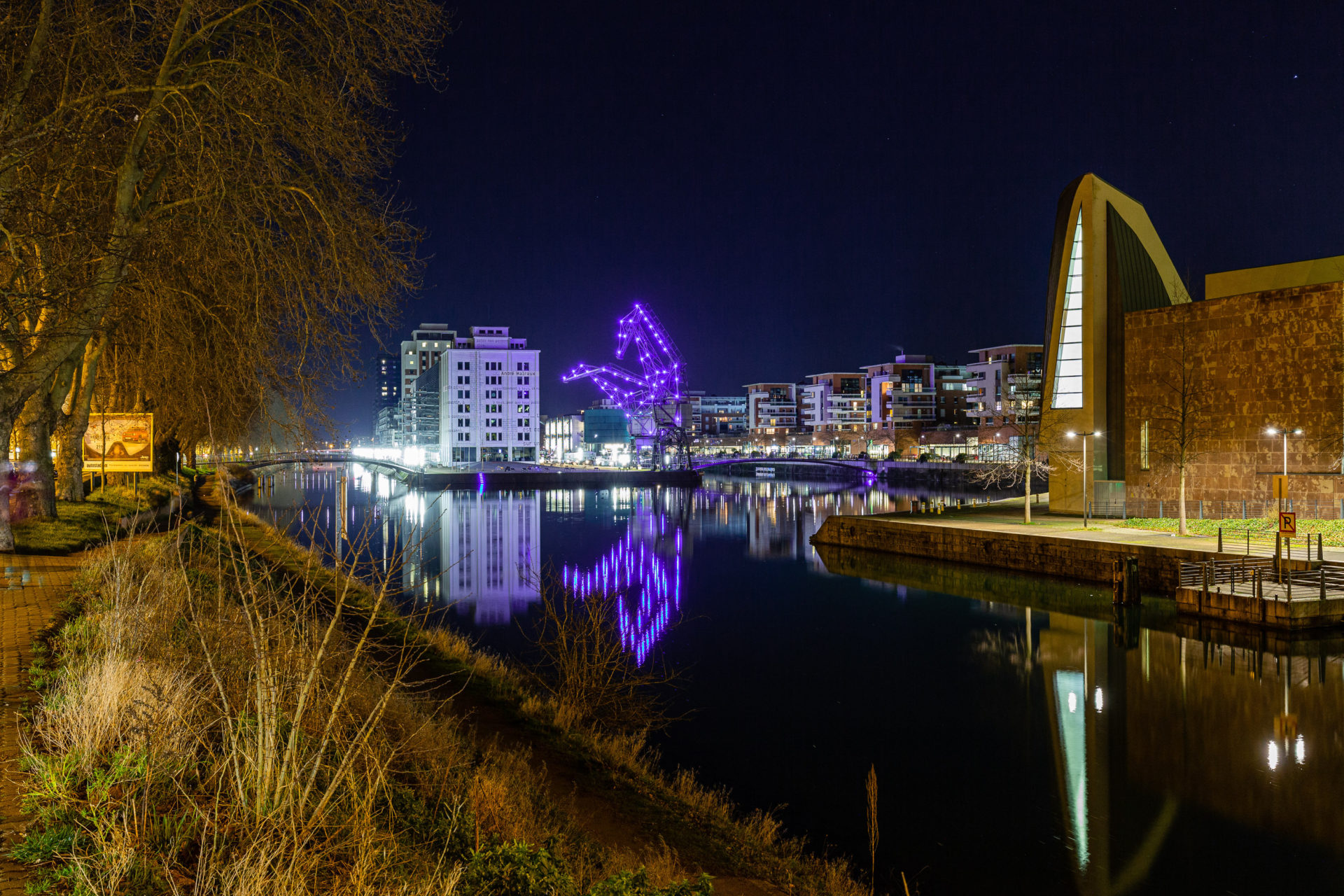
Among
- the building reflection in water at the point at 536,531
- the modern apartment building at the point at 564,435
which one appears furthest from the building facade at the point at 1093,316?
the modern apartment building at the point at 564,435

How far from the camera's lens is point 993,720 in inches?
518

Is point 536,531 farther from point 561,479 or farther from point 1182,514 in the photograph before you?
point 561,479

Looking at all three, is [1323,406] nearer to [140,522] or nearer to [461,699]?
[461,699]

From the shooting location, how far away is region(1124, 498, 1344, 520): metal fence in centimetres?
2342

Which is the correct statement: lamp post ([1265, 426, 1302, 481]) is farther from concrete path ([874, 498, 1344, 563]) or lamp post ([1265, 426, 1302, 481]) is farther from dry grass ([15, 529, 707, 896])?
dry grass ([15, 529, 707, 896])

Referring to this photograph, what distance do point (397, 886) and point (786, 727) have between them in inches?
369

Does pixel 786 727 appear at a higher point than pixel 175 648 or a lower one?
lower

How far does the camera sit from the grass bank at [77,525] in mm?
14156

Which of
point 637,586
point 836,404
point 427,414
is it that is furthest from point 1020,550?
point 836,404

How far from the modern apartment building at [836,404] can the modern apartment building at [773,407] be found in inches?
265

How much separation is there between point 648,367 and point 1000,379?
57.2m

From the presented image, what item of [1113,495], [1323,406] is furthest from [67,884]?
[1113,495]

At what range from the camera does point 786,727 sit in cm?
1258

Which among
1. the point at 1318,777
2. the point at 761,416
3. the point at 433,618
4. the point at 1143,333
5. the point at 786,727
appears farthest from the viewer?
the point at 761,416
